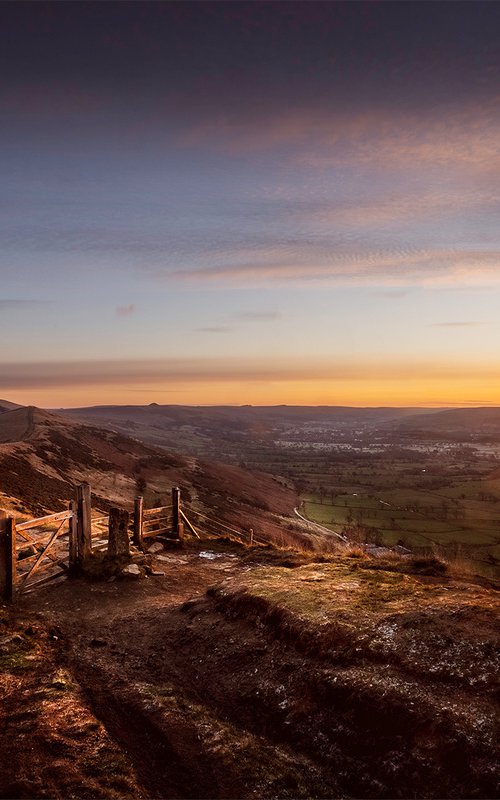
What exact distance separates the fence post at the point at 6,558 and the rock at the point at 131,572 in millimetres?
3373

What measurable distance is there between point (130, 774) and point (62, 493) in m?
35.1

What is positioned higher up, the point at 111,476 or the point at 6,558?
the point at 6,558

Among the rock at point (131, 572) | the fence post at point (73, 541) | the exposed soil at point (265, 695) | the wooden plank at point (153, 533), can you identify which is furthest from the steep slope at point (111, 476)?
the exposed soil at point (265, 695)

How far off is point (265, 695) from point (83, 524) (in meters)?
9.74

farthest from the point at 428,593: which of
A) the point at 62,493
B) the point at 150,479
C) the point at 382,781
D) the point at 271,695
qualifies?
the point at 150,479

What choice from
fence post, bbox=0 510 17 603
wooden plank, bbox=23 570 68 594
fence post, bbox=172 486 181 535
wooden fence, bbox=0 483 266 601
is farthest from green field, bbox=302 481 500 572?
fence post, bbox=0 510 17 603

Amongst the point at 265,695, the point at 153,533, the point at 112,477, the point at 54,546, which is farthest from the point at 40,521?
the point at 112,477

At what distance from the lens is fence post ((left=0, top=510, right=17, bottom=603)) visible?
526 inches

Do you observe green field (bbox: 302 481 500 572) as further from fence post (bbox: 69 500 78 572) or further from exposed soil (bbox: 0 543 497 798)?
exposed soil (bbox: 0 543 497 798)

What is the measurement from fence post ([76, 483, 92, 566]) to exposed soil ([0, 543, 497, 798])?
339cm

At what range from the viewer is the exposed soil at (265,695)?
21.7 feet

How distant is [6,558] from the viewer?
1338cm

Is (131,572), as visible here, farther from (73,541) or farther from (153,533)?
(153,533)

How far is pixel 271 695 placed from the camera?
8.80 meters
